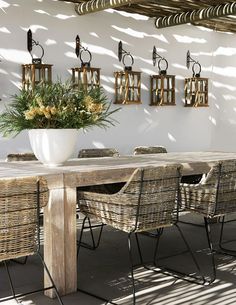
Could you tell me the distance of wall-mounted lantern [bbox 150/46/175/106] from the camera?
7.27m

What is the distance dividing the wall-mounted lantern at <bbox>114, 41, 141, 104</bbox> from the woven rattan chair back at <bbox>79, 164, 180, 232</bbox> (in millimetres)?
3483

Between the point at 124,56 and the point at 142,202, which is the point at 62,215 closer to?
the point at 142,202

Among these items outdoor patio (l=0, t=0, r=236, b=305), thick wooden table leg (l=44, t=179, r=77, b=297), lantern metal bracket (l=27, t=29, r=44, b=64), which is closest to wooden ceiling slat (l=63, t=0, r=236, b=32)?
outdoor patio (l=0, t=0, r=236, b=305)

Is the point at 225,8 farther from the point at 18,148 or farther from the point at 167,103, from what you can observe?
the point at 18,148

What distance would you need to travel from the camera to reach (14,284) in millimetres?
3518

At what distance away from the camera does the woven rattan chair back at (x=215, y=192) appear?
376cm

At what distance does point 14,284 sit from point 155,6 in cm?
457

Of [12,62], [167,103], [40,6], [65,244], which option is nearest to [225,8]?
[167,103]

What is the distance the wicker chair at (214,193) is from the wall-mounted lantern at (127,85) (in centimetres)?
311

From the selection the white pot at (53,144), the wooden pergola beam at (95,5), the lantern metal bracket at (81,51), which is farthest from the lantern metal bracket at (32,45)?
the white pot at (53,144)

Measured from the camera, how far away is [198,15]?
6789 millimetres

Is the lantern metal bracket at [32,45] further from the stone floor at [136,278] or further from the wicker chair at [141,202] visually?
the wicker chair at [141,202]

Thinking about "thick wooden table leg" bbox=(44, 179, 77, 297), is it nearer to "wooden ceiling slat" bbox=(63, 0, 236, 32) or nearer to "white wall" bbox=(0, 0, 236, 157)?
"white wall" bbox=(0, 0, 236, 157)

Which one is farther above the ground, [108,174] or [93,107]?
[93,107]
